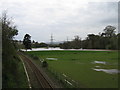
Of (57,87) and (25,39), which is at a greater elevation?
(25,39)

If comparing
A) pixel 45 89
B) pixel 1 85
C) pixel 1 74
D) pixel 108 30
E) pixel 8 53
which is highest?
pixel 108 30

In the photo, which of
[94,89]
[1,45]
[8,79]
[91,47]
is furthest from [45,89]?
[91,47]

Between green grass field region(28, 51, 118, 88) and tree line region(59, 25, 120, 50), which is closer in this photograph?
green grass field region(28, 51, 118, 88)

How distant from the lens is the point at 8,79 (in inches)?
539

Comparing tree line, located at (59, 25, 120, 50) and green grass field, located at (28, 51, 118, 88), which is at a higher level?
tree line, located at (59, 25, 120, 50)

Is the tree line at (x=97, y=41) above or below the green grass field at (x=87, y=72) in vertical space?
above

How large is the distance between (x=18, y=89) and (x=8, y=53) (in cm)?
321

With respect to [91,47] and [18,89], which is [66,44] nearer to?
[91,47]

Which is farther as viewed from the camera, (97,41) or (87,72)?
(97,41)

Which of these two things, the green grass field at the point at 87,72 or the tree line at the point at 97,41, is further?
the tree line at the point at 97,41

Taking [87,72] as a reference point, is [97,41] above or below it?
above

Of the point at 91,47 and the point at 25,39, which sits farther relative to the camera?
the point at 91,47

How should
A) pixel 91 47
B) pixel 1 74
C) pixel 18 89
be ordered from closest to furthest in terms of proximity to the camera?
pixel 1 74
pixel 18 89
pixel 91 47

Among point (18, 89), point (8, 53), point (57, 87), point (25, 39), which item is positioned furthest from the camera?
point (25, 39)
